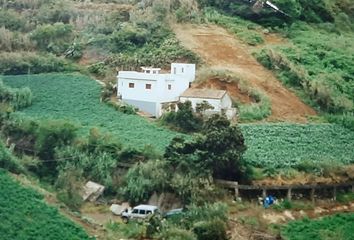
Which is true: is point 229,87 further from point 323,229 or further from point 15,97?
point 323,229

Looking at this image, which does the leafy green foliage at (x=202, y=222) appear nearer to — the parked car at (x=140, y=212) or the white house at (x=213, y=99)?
the parked car at (x=140, y=212)

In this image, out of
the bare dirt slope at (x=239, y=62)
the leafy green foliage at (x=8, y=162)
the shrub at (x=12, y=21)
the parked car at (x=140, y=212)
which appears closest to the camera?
the parked car at (x=140, y=212)

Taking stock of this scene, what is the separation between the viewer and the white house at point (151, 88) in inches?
1128

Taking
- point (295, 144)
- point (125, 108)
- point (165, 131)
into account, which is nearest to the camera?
point (295, 144)

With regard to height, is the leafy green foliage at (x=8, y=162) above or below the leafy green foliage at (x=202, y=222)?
above

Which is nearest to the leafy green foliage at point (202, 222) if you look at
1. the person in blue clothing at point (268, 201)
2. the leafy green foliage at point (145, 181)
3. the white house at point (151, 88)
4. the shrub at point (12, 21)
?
the leafy green foliage at point (145, 181)

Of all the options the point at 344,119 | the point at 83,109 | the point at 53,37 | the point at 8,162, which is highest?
the point at 53,37

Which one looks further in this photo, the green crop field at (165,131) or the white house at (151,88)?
the white house at (151,88)

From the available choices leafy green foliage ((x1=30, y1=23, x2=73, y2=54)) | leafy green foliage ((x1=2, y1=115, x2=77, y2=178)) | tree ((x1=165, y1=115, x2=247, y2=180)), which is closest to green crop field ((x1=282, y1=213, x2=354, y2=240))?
tree ((x1=165, y1=115, x2=247, y2=180))

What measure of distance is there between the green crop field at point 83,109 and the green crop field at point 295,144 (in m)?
2.88

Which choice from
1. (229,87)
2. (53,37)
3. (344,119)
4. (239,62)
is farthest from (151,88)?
(53,37)

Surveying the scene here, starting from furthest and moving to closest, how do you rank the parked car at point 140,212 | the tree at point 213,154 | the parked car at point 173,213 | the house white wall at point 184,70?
the house white wall at point 184,70, the tree at point 213,154, the parked car at point 140,212, the parked car at point 173,213

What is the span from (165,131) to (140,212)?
508 cm

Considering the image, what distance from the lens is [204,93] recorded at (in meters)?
28.2
